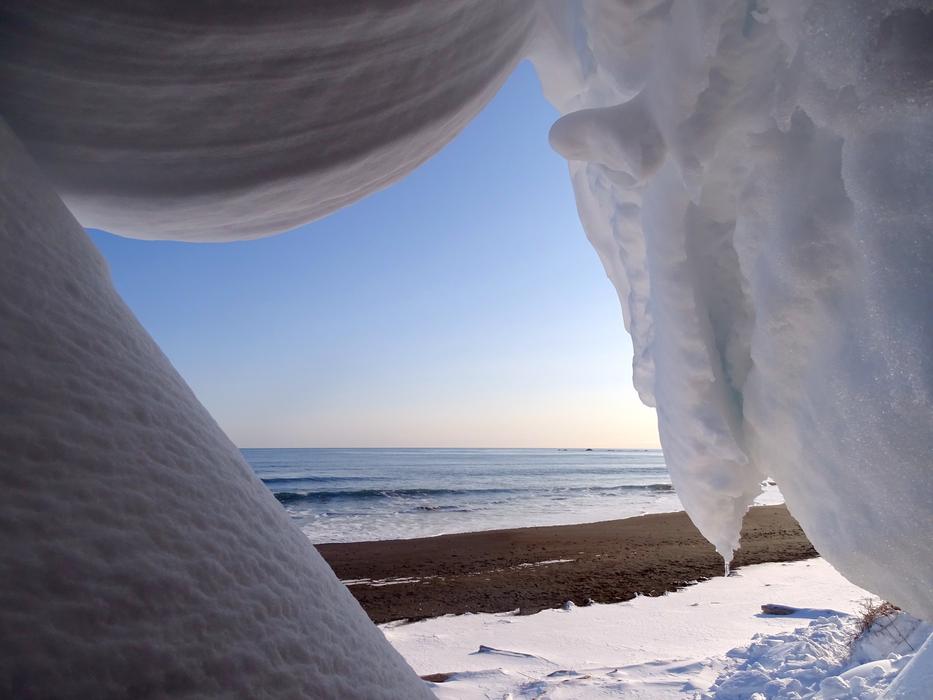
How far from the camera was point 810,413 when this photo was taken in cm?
143

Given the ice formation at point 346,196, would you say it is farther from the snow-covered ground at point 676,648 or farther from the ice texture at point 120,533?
the snow-covered ground at point 676,648

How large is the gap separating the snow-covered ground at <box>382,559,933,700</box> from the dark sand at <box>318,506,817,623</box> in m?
0.53

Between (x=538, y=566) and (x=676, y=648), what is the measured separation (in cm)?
334

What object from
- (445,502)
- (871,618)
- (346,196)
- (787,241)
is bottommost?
(445,502)

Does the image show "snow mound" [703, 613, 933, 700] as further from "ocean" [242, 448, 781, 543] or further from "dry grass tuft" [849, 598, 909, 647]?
"ocean" [242, 448, 781, 543]

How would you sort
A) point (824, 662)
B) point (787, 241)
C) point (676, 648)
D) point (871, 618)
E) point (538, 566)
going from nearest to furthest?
point (787, 241)
point (824, 662)
point (871, 618)
point (676, 648)
point (538, 566)

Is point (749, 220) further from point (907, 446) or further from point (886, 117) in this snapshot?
point (907, 446)

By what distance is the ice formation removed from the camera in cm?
77

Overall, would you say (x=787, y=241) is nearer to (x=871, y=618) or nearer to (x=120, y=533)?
(x=120, y=533)

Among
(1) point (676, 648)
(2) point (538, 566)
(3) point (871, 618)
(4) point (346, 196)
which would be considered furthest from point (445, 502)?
(4) point (346, 196)

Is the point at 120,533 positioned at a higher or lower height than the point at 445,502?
higher

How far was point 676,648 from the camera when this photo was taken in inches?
162

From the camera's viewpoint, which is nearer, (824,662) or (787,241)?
(787,241)

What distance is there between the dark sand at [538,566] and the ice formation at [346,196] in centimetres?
426
